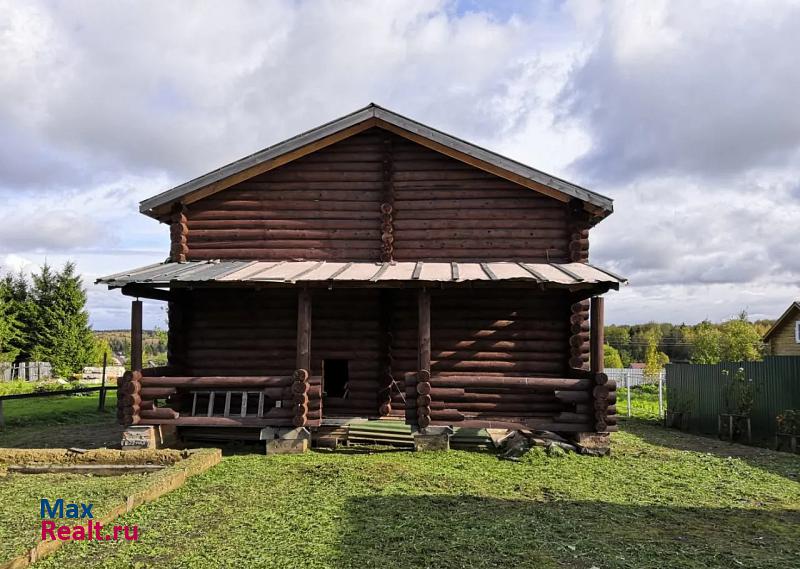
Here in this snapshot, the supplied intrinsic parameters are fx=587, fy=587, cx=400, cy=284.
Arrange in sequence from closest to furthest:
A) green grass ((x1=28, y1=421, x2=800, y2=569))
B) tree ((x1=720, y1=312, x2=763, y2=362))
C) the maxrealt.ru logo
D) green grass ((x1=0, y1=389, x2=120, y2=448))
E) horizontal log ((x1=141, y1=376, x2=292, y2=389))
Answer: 1. green grass ((x1=28, y1=421, x2=800, y2=569))
2. the maxrealt.ru logo
3. horizontal log ((x1=141, y1=376, x2=292, y2=389))
4. green grass ((x1=0, y1=389, x2=120, y2=448))
5. tree ((x1=720, y1=312, x2=763, y2=362))

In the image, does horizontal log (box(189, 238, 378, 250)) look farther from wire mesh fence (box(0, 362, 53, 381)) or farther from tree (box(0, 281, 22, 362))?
wire mesh fence (box(0, 362, 53, 381))

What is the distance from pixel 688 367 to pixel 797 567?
13.7 metres

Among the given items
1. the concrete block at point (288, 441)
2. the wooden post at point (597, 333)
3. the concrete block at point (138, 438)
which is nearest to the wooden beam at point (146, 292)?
the concrete block at point (138, 438)

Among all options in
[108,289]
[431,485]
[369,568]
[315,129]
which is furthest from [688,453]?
[108,289]

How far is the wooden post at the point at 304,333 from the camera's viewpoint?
12023 mm

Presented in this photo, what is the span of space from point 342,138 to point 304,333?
5.17 meters

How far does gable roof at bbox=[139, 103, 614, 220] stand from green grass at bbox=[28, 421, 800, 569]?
250 inches

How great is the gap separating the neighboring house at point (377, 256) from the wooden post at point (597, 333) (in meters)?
1.28

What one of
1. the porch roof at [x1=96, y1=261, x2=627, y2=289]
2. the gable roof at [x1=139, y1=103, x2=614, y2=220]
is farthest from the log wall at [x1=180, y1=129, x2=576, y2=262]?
the porch roof at [x1=96, y1=261, x2=627, y2=289]

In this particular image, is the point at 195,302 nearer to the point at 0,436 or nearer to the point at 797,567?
the point at 0,436

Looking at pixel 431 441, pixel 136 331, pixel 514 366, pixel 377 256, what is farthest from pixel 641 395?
pixel 136 331

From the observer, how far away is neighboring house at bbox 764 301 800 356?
34.9m

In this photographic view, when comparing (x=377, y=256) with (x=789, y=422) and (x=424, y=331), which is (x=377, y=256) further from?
(x=789, y=422)

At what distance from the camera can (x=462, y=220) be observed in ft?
46.8
